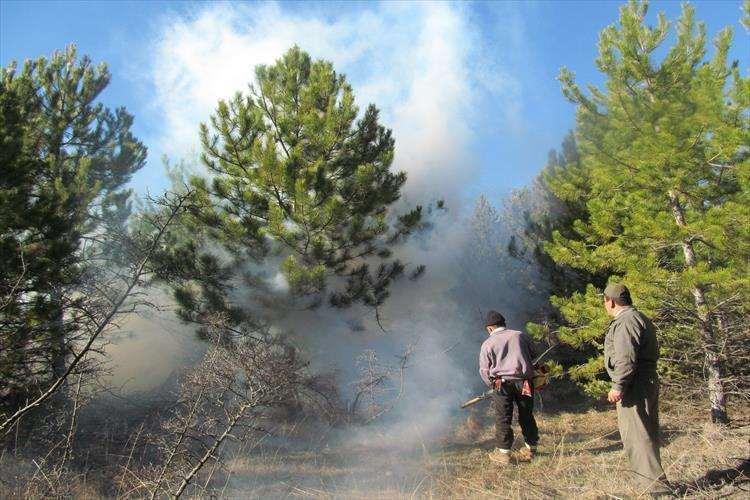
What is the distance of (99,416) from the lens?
10781 mm

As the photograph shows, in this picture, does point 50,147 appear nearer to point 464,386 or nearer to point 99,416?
point 99,416

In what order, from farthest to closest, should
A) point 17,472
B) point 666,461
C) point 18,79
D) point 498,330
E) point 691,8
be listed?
1. point 18,79
2. point 691,8
3. point 17,472
4. point 498,330
5. point 666,461

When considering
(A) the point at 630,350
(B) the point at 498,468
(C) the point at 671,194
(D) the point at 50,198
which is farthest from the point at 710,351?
(D) the point at 50,198

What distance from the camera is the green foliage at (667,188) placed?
669 cm

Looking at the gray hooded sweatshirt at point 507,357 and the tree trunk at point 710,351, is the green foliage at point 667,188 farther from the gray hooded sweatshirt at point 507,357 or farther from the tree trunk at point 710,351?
the gray hooded sweatshirt at point 507,357

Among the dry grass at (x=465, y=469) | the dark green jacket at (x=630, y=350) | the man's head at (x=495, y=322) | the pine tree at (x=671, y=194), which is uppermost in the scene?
the pine tree at (x=671, y=194)

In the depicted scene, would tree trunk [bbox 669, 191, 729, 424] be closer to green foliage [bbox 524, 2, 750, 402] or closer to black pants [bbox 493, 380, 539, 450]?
green foliage [bbox 524, 2, 750, 402]

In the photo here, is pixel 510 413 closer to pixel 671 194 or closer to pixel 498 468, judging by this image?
pixel 498 468

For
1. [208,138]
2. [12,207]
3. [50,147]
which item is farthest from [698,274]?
[50,147]

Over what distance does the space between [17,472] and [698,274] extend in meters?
8.77

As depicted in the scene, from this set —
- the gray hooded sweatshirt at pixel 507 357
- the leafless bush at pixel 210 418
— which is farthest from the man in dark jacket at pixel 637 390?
the leafless bush at pixel 210 418

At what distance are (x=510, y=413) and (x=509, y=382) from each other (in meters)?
0.33

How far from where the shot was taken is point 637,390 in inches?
155

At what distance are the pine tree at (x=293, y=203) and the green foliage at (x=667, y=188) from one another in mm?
3238
